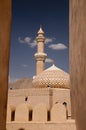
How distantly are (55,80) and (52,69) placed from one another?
1015mm

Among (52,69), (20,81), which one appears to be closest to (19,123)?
(52,69)

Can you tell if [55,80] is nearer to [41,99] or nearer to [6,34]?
[41,99]

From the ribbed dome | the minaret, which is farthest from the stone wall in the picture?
the minaret

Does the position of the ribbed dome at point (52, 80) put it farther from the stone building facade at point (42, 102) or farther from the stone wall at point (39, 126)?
the stone wall at point (39, 126)

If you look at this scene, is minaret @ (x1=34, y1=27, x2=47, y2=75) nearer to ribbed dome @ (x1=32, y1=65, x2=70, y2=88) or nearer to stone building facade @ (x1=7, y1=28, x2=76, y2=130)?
stone building facade @ (x1=7, y1=28, x2=76, y2=130)

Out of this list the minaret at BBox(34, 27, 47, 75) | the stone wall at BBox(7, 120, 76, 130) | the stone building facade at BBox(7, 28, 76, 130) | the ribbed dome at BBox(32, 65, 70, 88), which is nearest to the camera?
the stone wall at BBox(7, 120, 76, 130)

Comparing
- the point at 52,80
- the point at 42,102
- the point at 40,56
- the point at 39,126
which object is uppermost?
the point at 40,56

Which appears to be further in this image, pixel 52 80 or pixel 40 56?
pixel 40 56

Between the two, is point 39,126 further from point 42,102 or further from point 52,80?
point 52,80

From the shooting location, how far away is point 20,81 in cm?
3831

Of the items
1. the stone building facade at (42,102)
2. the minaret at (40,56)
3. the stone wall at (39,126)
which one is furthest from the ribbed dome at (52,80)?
the stone wall at (39,126)

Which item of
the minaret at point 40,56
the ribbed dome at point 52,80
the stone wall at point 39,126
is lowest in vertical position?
the stone wall at point 39,126

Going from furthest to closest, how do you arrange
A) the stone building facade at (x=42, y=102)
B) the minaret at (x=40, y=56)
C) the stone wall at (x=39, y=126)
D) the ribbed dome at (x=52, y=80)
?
the minaret at (x=40, y=56) < the ribbed dome at (x=52, y=80) < the stone building facade at (x=42, y=102) < the stone wall at (x=39, y=126)

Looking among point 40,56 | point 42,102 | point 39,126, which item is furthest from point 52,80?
point 39,126
